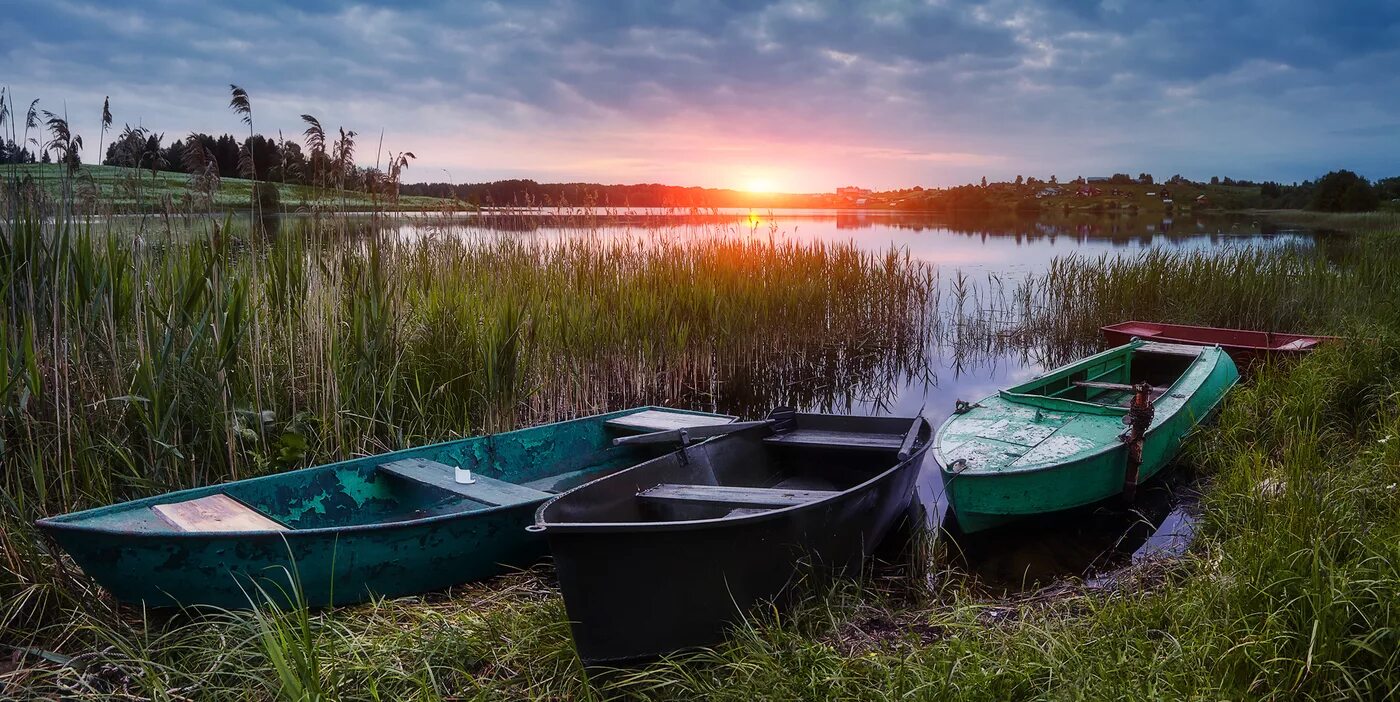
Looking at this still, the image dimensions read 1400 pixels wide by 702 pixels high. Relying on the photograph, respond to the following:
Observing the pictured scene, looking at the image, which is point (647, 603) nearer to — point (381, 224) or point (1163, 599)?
point (1163, 599)

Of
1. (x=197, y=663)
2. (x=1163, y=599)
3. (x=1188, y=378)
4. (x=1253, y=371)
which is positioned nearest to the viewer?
(x=197, y=663)

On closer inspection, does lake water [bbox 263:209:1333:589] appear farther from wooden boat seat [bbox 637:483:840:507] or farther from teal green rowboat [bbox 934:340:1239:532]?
wooden boat seat [bbox 637:483:840:507]

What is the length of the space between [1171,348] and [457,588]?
854cm

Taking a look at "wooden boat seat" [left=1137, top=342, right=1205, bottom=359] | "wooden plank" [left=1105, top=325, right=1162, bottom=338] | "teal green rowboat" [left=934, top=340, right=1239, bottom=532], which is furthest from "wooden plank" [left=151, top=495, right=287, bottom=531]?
"wooden plank" [left=1105, top=325, right=1162, bottom=338]

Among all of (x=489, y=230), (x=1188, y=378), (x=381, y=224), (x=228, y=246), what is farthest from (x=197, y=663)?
(x=489, y=230)

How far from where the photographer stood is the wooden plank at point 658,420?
6.06m

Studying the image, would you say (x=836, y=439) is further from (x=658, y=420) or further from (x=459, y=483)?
(x=459, y=483)

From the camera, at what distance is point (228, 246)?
5.17 m

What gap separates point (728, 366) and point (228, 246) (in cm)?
639

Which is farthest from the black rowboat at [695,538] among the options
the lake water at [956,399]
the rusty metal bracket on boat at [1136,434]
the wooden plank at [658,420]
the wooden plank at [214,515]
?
the rusty metal bracket on boat at [1136,434]

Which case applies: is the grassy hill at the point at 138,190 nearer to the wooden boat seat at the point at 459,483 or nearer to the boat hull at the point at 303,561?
the wooden boat seat at the point at 459,483

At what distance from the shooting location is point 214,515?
12.5ft

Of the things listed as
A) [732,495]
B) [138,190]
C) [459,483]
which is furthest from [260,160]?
[732,495]

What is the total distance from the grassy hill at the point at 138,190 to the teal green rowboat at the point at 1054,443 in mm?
4684
